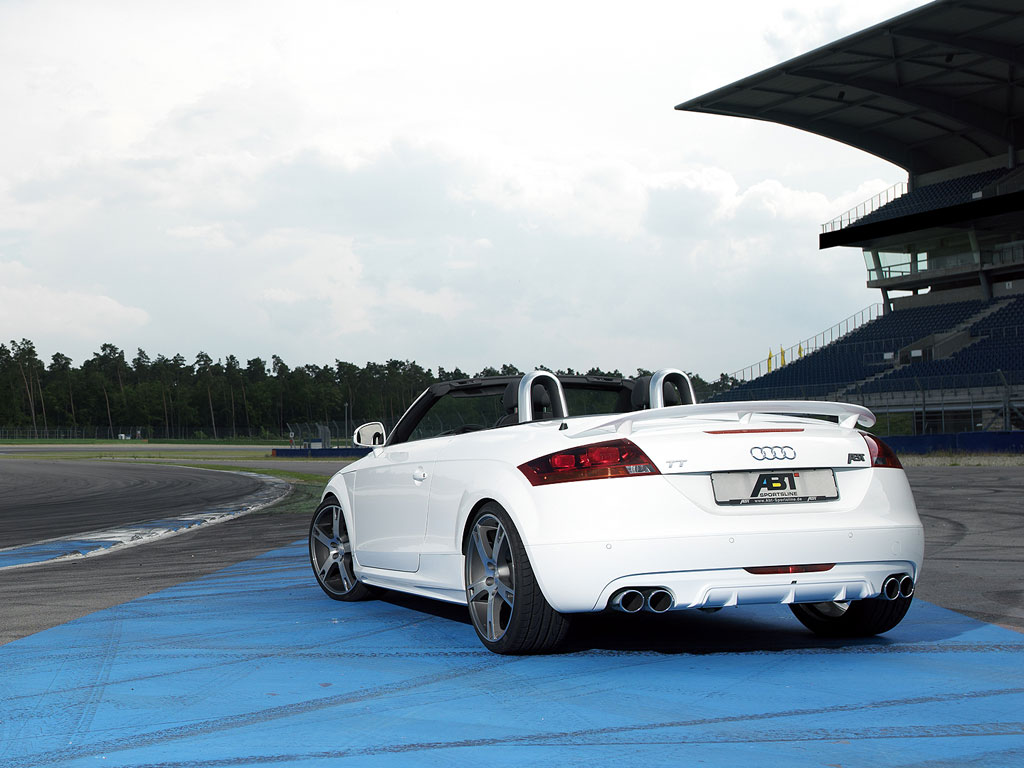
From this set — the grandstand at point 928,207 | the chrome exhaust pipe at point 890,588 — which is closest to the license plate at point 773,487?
the chrome exhaust pipe at point 890,588

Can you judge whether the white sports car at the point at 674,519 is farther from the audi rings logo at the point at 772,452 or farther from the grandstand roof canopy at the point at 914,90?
the grandstand roof canopy at the point at 914,90

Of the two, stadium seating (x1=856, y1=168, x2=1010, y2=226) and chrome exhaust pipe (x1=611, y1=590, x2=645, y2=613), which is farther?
stadium seating (x1=856, y1=168, x2=1010, y2=226)

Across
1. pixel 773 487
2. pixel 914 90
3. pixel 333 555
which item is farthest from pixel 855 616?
pixel 914 90

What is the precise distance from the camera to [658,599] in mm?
4824

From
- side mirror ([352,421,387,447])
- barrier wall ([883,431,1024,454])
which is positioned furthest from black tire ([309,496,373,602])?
barrier wall ([883,431,1024,454])

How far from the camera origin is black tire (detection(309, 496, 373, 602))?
7.34 m

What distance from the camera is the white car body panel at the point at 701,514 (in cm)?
479

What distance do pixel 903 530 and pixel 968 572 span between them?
350 centimetres

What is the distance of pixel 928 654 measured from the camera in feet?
17.1

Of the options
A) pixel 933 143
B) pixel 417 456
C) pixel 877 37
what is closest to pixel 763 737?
pixel 417 456

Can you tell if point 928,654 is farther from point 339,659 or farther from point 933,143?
point 933,143

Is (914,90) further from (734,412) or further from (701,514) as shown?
(701,514)

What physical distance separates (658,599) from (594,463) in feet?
2.14

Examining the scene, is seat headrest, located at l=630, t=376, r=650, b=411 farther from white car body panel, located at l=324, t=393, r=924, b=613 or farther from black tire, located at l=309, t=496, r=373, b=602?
black tire, located at l=309, t=496, r=373, b=602
